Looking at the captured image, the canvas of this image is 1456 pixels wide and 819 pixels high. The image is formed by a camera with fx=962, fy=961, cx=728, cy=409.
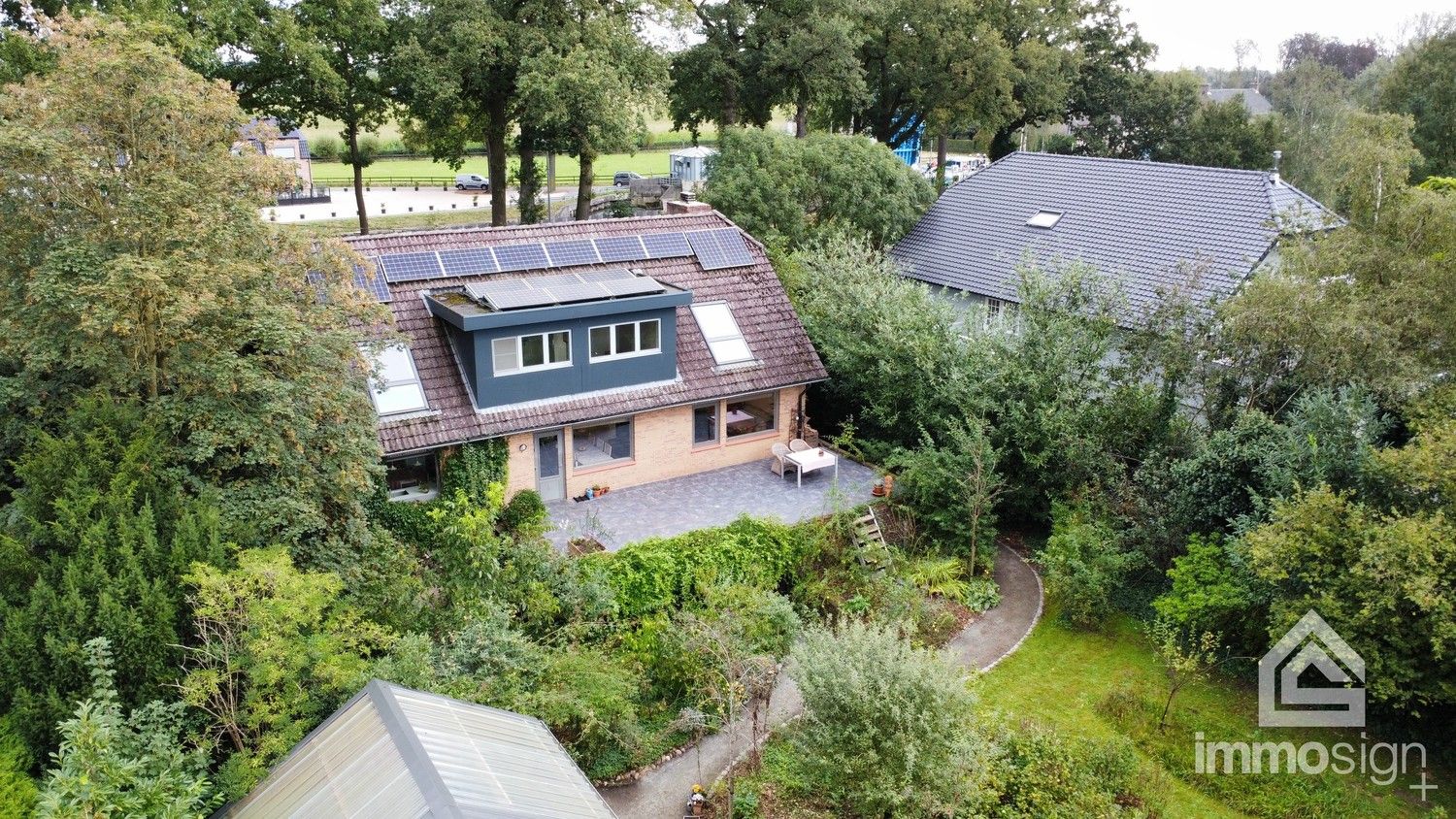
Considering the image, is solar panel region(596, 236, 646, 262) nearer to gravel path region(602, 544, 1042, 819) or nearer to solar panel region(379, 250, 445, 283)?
solar panel region(379, 250, 445, 283)

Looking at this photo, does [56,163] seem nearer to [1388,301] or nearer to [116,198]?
[116,198]

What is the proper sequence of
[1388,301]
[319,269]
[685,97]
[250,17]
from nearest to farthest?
[319,269], [1388,301], [250,17], [685,97]

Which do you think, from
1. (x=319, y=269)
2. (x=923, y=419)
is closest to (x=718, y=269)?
(x=923, y=419)

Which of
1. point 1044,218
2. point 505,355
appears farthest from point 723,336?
point 1044,218

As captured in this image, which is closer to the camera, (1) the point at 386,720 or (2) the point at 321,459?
(1) the point at 386,720

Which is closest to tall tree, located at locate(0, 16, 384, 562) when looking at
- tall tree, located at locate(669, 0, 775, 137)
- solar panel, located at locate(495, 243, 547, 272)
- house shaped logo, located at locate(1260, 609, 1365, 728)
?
solar panel, located at locate(495, 243, 547, 272)

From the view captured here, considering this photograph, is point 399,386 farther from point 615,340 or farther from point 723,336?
point 723,336

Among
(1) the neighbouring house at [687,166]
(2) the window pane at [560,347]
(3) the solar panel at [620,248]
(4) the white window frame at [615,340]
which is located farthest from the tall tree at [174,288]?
(1) the neighbouring house at [687,166]

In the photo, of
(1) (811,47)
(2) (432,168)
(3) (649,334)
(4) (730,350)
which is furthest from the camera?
(2) (432,168)
